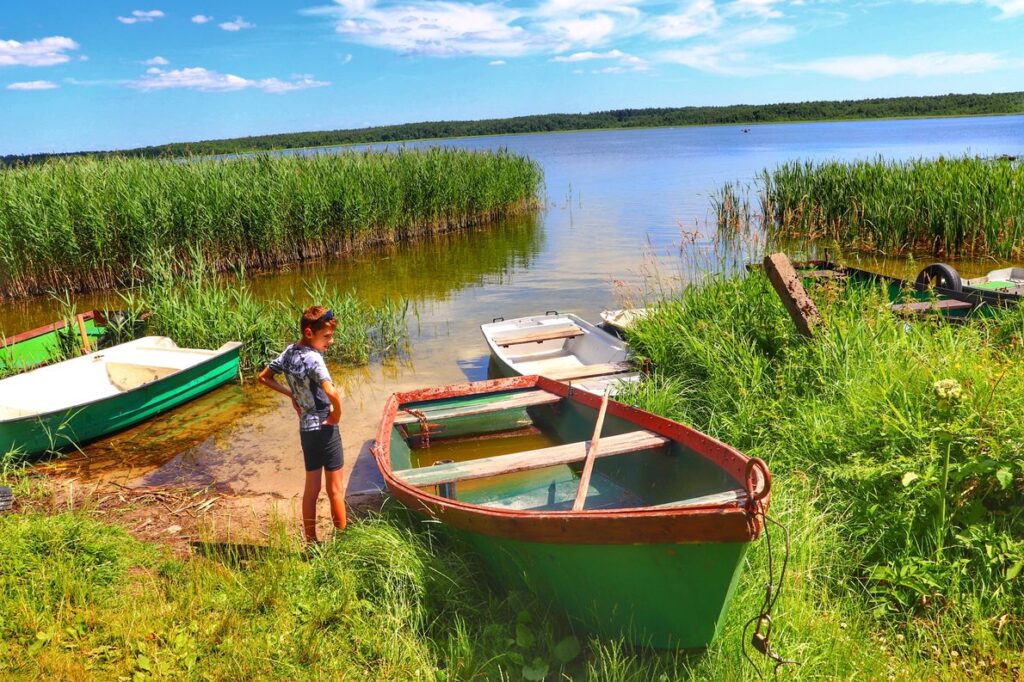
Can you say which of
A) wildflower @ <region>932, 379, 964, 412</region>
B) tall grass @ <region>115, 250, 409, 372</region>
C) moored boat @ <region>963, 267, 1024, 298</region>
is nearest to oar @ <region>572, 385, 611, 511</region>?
wildflower @ <region>932, 379, 964, 412</region>

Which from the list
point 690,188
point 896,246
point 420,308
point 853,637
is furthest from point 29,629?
point 690,188

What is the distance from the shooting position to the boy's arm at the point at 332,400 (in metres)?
4.05

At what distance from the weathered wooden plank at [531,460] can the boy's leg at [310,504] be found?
511 mm

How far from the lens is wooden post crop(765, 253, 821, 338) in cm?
545

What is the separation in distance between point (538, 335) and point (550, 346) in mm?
299

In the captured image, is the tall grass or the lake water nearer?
the lake water

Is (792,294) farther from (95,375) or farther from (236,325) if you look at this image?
(95,375)

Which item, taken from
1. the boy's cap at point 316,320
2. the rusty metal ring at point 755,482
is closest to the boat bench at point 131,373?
the boy's cap at point 316,320

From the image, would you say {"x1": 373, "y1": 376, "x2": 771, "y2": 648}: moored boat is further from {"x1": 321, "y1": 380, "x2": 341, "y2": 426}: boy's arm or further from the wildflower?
the wildflower

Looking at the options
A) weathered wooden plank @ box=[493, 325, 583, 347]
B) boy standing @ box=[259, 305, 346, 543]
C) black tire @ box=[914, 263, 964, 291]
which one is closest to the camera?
boy standing @ box=[259, 305, 346, 543]

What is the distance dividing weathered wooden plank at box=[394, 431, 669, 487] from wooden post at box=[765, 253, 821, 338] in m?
1.85

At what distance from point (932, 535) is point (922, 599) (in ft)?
1.18

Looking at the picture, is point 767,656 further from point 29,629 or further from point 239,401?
point 239,401

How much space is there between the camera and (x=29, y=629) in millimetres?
3307
